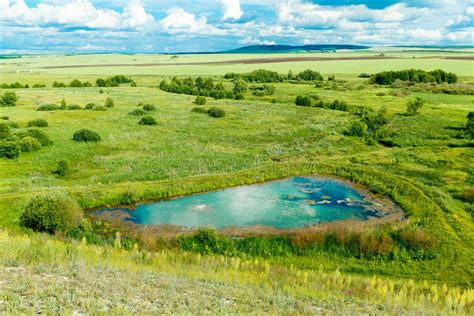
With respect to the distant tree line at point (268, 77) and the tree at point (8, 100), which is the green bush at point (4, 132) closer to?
the tree at point (8, 100)

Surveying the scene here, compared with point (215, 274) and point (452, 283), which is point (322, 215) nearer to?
point (452, 283)

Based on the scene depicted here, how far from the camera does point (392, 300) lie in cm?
1576

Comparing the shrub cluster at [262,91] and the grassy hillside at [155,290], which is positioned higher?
the shrub cluster at [262,91]

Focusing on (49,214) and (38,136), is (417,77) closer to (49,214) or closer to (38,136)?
(38,136)

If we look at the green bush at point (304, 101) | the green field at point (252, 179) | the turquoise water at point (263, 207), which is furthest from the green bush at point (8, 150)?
the green bush at point (304, 101)

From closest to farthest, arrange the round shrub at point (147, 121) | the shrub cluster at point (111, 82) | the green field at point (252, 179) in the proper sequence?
the green field at point (252, 179), the round shrub at point (147, 121), the shrub cluster at point (111, 82)

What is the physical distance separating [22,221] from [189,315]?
833 inches

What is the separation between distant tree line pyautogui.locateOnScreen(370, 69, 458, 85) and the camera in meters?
141

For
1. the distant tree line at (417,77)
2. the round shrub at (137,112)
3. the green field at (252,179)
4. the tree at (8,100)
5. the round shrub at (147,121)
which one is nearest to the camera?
the green field at (252,179)

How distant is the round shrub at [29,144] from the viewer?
4681 cm

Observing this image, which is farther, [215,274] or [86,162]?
[86,162]

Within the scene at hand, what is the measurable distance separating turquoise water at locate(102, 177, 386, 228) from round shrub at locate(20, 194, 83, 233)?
5.40 metres

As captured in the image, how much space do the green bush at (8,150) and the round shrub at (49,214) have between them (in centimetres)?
2014

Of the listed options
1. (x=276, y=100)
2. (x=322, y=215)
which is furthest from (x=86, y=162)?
(x=276, y=100)
